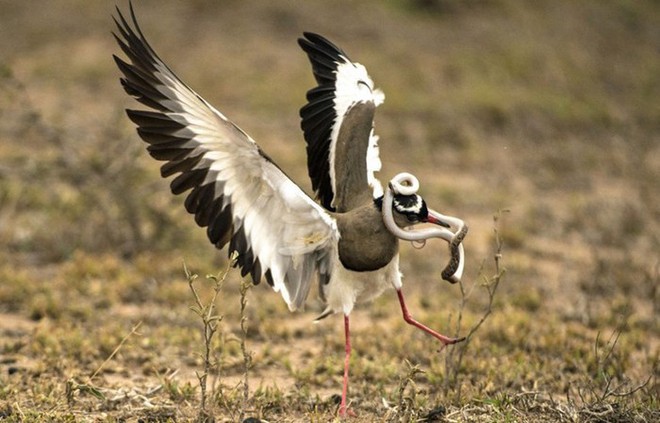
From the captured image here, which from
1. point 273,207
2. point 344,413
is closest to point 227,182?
point 273,207

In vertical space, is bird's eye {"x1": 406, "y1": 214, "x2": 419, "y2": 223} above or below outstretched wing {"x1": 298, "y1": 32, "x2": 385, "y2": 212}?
below

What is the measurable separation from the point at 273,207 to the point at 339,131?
89 cm

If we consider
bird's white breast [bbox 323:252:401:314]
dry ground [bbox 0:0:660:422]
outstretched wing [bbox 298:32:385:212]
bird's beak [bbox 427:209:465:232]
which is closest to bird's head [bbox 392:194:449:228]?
bird's beak [bbox 427:209:465:232]

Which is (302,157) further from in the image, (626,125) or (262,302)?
(626,125)

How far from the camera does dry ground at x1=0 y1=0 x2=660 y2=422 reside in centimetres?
464

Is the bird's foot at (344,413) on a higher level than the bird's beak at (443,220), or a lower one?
lower

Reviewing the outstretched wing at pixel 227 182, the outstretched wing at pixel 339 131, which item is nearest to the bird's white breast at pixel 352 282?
the outstretched wing at pixel 227 182

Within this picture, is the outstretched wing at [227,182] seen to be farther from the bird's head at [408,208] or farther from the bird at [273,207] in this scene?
the bird's head at [408,208]

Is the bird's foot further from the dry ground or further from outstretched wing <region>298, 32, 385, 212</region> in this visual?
outstretched wing <region>298, 32, 385, 212</region>

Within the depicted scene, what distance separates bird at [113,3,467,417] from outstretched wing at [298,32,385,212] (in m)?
0.01

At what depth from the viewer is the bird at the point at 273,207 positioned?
401 cm

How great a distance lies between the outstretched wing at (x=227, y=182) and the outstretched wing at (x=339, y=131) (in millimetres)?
477

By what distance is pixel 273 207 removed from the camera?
4.26 meters

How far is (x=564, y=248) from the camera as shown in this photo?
27.1 ft
